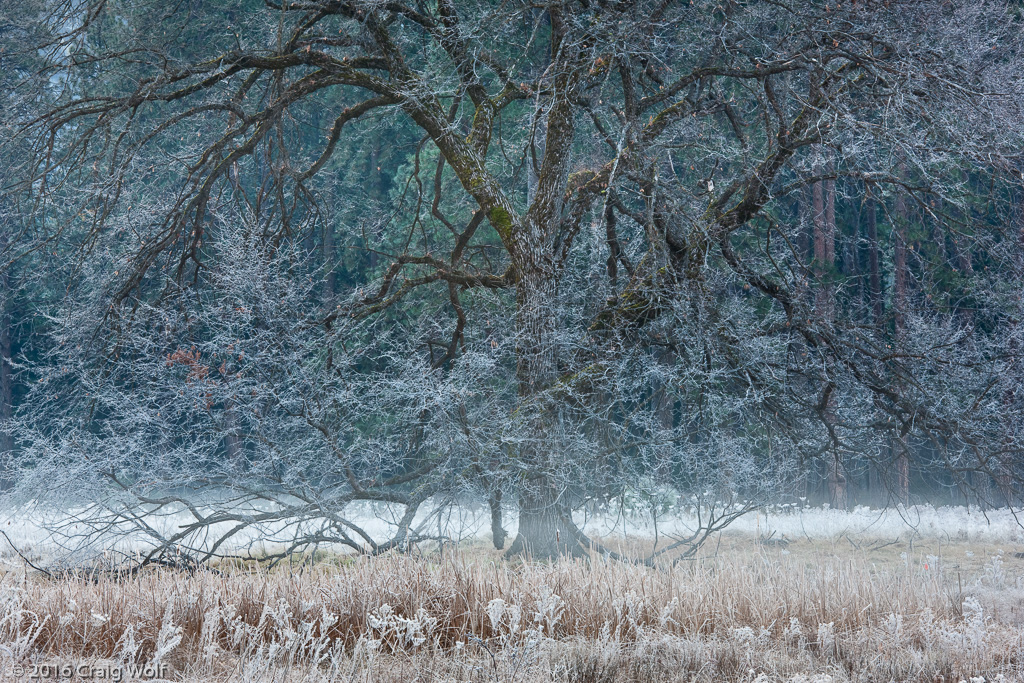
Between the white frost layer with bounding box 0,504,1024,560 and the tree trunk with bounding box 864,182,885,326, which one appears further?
the tree trunk with bounding box 864,182,885,326

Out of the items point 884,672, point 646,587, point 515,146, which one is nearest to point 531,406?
point 646,587

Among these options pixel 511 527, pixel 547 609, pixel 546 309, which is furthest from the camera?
pixel 511 527

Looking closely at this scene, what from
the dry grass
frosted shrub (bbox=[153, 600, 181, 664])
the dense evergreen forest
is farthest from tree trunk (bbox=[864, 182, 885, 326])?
frosted shrub (bbox=[153, 600, 181, 664])

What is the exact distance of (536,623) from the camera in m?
4.54

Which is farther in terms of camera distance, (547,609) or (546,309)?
(546,309)

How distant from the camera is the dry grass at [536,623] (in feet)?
13.1

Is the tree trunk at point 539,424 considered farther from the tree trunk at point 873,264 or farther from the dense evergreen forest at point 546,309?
the tree trunk at point 873,264

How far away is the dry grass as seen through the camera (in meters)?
3.98

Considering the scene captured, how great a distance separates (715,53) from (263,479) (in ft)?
20.4
